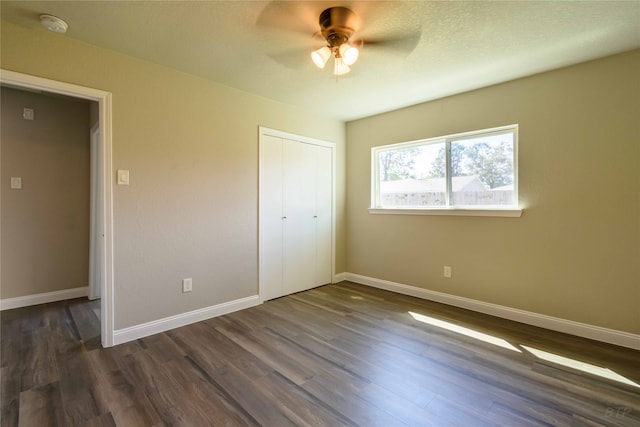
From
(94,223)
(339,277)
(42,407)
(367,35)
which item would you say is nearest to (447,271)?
(339,277)

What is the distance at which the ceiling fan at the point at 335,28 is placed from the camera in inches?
72.6

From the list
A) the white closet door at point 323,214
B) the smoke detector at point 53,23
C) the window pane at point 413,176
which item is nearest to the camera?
the smoke detector at point 53,23

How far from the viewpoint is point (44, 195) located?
11.3ft

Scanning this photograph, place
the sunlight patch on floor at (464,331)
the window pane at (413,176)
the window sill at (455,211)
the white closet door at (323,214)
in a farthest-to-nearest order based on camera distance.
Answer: the white closet door at (323,214)
the window pane at (413,176)
the window sill at (455,211)
the sunlight patch on floor at (464,331)

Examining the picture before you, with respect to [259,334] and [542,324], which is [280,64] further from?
[542,324]

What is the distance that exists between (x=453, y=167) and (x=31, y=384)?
405cm

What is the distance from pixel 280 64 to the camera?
102 inches

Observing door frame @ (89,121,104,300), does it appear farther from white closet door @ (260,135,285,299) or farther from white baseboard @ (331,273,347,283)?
white baseboard @ (331,273,347,283)

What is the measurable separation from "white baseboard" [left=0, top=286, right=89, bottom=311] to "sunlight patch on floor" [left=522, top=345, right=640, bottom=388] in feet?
15.8

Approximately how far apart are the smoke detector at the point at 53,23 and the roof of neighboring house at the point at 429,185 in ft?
11.5

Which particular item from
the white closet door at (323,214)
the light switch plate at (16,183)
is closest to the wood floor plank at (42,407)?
the light switch plate at (16,183)

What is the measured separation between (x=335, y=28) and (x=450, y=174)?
7.29ft

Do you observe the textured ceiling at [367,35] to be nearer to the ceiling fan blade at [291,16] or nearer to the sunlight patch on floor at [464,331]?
the ceiling fan blade at [291,16]

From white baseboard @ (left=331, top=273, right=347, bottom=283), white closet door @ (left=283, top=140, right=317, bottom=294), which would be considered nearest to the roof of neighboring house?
white closet door @ (left=283, top=140, right=317, bottom=294)
